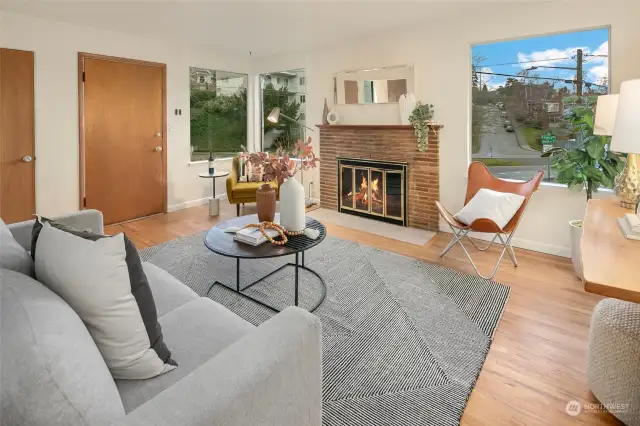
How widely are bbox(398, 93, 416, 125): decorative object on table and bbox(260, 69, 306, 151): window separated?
69.1 inches

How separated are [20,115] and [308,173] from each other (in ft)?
11.4

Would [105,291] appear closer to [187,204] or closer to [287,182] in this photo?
[287,182]

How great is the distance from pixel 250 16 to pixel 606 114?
3347 millimetres

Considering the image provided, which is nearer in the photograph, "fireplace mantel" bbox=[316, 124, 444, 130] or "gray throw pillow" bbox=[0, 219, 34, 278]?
"gray throw pillow" bbox=[0, 219, 34, 278]

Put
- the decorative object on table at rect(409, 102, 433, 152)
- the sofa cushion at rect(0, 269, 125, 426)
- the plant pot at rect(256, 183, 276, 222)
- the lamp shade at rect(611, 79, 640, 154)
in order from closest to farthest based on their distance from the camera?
the sofa cushion at rect(0, 269, 125, 426), the lamp shade at rect(611, 79, 640, 154), the plant pot at rect(256, 183, 276, 222), the decorative object on table at rect(409, 102, 433, 152)

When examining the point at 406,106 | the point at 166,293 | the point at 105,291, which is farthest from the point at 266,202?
the point at 406,106

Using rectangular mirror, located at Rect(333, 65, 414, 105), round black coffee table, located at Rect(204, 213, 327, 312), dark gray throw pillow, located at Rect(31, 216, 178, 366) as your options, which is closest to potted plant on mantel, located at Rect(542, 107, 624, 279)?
rectangular mirror, located at Rect(333, 65, 414, 105)

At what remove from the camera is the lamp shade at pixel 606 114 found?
2496mm

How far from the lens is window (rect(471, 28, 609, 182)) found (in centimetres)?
333

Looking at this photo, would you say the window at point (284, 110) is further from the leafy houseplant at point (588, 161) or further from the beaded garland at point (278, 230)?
the leafy houseplant at point (588, 161)

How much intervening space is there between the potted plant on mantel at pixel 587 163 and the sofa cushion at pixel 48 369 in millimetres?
3303

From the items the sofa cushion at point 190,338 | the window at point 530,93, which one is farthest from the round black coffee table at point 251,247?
the window at point 530,93

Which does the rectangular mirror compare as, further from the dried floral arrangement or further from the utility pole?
the dried floral arrangement

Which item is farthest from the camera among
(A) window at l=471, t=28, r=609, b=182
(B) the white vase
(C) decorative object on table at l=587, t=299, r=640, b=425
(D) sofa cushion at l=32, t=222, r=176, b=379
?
(A) window at l=471, t=28, r=609, b=182
